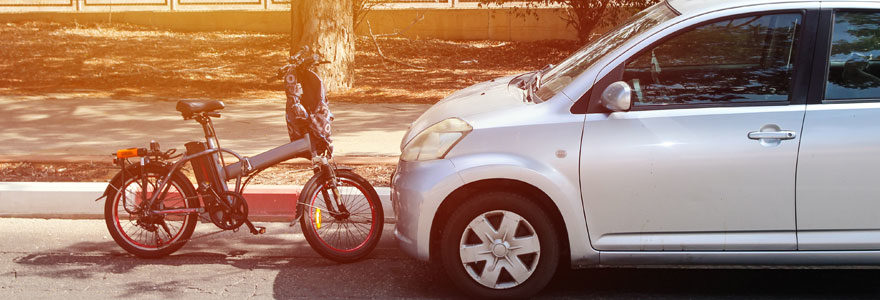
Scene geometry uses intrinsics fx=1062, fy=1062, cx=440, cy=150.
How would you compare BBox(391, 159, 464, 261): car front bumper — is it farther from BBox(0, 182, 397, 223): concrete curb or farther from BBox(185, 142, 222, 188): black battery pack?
BBox(0, 182, 397, 223): concrete curb

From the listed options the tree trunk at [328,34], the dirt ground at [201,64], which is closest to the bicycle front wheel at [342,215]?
the dirt ground at [201,64]

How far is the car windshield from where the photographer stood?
5.58 m

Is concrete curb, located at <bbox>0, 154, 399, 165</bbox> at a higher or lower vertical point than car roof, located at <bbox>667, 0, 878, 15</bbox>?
lower

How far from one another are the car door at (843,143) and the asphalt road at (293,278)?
58 cm

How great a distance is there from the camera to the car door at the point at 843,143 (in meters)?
5.06

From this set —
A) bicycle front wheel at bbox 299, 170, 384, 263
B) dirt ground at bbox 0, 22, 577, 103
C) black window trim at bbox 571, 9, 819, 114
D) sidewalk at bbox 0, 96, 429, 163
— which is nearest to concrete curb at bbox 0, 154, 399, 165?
sidewalk at bbox 0, 96, 429, 163

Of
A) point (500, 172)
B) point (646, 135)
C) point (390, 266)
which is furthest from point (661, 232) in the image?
point (390, 266)

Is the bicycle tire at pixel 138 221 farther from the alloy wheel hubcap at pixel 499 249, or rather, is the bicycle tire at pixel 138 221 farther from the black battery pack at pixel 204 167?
the alloy wheel hubcap at pixel 499 249

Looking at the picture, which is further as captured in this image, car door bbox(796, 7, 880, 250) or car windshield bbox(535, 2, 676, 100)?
car windshield bbox(535, 2, 676, 100)

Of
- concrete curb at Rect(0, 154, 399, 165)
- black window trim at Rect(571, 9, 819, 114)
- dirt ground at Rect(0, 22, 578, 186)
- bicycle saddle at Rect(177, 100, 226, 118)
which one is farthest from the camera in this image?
dirt ground at Rect(0, 22, 578, 186)

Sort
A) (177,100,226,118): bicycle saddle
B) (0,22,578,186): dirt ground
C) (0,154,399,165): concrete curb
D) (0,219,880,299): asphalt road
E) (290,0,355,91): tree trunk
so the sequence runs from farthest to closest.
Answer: (0,22,578,186): dirt ground → (290,0,355,91): tree trunk → (0,154,399,165): concrete curb → (177,100,226,118): bicycle saddle → (0,219,880,299): asphalt road

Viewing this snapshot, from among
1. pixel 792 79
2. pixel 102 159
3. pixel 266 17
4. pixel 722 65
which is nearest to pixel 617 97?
pixel 722 65

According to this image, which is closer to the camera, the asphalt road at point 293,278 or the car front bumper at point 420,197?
the car front bumper at point 420,197

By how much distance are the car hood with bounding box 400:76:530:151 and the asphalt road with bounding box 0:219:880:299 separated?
823 mm
